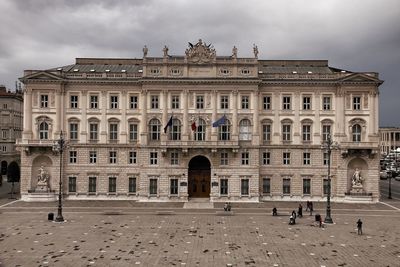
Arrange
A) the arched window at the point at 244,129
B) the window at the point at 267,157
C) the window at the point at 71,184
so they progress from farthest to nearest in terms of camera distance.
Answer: the window at the point at 267,157 → the window at the point at 71,184 → the arched window at the point at 244,129

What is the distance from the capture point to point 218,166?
68.2 m

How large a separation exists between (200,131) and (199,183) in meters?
8.37

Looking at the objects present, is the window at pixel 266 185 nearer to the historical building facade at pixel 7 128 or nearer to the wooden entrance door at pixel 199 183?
the wooden entrance door at pixel 199 183

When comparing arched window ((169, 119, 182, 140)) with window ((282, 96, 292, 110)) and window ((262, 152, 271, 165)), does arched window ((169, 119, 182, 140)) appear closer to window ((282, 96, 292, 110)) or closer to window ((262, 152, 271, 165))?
window ((262, 152, 271, 165))

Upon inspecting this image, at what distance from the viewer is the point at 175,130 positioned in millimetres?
69438

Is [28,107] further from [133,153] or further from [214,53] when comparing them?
[214,53]

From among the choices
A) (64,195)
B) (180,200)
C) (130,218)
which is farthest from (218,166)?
(64,195)

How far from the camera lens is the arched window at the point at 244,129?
68.9m

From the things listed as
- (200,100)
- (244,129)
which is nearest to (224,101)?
(200,100)

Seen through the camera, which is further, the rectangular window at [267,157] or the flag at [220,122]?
the rectangular window at [267,157]

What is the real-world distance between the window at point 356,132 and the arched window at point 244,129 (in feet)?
54.0

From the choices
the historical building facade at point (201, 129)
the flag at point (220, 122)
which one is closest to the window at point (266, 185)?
the historical building facade at point (201, 129)

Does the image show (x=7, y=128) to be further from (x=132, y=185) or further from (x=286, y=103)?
(x=286, y=103)

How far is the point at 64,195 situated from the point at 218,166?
2470 centimetres
